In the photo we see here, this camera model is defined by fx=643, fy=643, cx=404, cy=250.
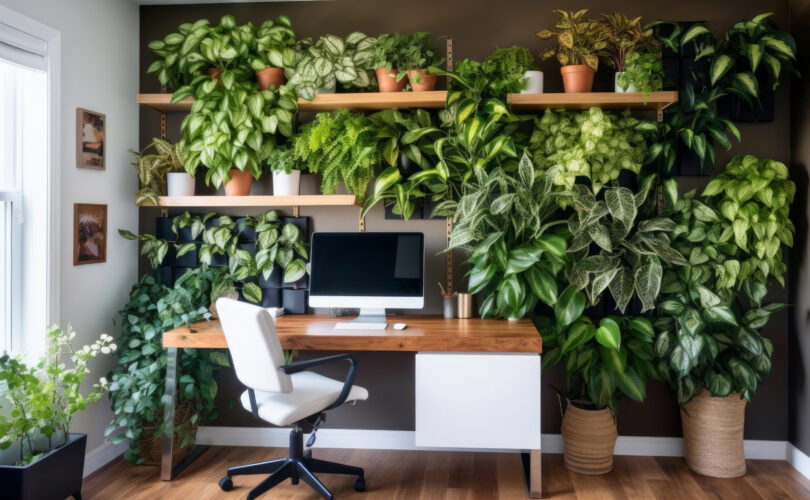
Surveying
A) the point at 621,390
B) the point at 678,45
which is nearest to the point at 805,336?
the point at 621,390

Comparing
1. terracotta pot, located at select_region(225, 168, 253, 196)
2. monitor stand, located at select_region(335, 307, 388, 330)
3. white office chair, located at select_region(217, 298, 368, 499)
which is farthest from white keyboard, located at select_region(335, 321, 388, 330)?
terracotta pot, located at select_region(225, 168, 253, 196)

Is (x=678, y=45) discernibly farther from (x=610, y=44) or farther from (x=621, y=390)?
(x=621, y=390)

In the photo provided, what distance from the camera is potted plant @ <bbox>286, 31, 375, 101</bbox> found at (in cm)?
326

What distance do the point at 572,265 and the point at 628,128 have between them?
78 cm

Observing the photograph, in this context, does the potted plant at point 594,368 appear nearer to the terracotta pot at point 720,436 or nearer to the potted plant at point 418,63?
the terracotta pot at point 720,436

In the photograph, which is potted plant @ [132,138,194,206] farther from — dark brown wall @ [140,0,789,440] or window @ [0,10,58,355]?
window @ [0,10,58,355]

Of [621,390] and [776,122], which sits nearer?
[621,390]

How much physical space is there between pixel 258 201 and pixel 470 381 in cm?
144

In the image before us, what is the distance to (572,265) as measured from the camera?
314 cm

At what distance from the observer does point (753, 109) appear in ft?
10.7

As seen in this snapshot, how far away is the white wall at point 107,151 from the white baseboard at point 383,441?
2.14ft

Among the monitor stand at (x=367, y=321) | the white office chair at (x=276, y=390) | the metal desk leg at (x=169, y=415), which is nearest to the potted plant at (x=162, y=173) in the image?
the metal desk leg at (x=169, y=415)

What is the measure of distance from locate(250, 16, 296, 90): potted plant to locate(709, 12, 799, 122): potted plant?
2.14 metres

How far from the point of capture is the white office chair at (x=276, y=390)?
8.48 ft
